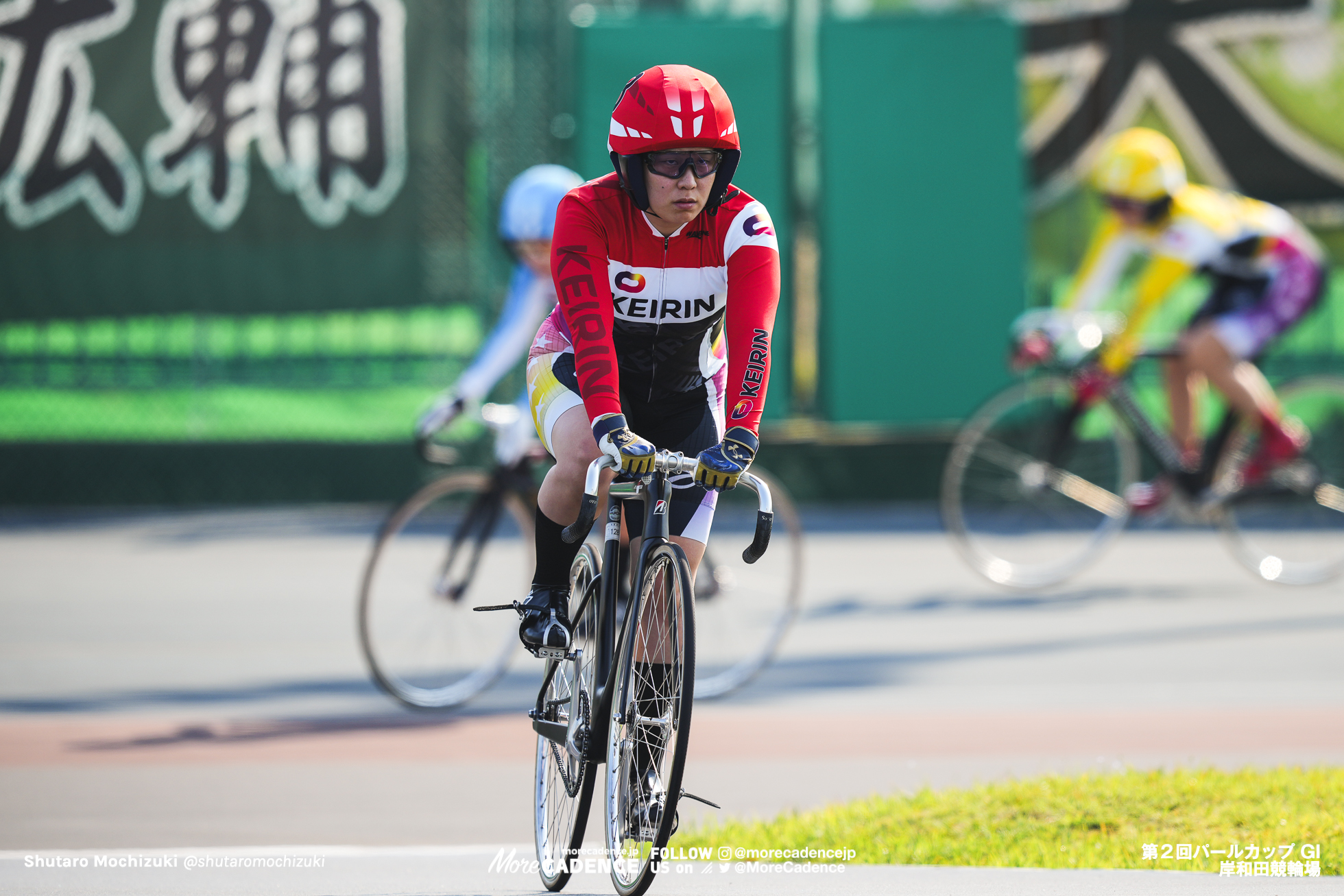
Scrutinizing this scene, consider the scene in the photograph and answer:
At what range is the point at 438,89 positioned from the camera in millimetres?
12617

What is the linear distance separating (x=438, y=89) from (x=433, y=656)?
680 centimetres

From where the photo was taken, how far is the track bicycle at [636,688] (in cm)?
383

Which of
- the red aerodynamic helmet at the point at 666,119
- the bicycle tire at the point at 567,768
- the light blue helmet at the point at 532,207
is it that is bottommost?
the bicycle tire at the point at 567,768

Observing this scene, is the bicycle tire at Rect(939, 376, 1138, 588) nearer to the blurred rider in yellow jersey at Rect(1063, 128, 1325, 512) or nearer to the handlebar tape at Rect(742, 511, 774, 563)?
the blurred rider in yellow jersey at Rect(1063, 128, 1325, 512)

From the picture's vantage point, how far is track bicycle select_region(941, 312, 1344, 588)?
9.16 meters

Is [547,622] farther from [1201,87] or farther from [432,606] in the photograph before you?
[1201,87]

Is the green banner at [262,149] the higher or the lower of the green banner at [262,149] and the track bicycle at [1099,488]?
the higher

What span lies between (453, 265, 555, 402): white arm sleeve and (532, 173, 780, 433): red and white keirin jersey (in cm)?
233

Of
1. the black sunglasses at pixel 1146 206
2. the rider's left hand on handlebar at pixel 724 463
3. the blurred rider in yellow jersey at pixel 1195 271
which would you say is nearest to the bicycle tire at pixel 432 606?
the rider's left hand on handlebar at pixel 724 463

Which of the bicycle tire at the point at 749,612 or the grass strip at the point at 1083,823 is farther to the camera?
the bicycle tire at the point at 749,612

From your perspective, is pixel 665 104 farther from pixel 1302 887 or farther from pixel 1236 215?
pixel 1236 215

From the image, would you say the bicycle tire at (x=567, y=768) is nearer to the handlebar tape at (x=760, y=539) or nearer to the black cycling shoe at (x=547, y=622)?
the black cycling shoe at (x=547, y=622)

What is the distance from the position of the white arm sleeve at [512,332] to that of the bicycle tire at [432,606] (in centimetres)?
40

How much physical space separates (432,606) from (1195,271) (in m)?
4.78
